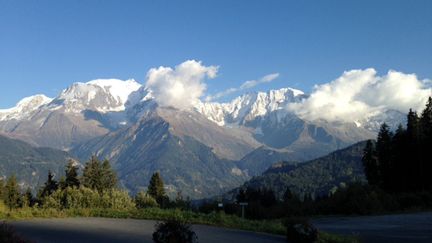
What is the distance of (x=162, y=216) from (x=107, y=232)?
659 cm

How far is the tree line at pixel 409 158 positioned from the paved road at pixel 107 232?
5042 cm

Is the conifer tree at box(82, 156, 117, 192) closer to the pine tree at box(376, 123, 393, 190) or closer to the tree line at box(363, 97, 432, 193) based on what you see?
the pine tree at box(376, 123, 393, 190)

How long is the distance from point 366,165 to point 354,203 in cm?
4663

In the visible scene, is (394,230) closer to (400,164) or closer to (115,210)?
(115,210)

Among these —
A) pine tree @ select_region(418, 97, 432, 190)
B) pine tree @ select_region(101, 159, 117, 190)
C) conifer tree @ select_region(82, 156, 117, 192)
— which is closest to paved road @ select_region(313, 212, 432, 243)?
pine tree @ select_region(418, 97, 432, 190)

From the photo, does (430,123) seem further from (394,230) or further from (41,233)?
(41,233)

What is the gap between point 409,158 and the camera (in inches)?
2785

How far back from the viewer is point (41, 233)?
20672 mm

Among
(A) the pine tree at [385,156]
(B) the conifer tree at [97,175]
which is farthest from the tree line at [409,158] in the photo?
Result: (B) the conifer tree at [97,175]

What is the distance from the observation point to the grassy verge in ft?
81.0

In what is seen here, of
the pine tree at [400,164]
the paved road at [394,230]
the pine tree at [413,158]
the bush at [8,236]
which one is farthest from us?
the pine tree at [400,164]

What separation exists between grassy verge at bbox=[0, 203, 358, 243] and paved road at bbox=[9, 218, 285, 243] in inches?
43.5

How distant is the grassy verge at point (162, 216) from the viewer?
24688 mm

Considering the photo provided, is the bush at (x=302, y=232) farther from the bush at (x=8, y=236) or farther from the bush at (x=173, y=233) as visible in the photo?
the bush at (x=8, y=236)
